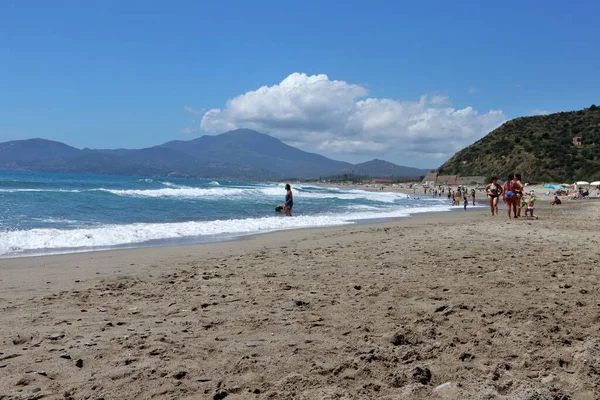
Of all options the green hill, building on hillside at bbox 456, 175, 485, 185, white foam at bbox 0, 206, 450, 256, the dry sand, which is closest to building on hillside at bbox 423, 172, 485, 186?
building on hillside at bbox 456, 175, 485, 185

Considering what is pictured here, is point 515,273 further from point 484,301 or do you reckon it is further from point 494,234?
point 494,234

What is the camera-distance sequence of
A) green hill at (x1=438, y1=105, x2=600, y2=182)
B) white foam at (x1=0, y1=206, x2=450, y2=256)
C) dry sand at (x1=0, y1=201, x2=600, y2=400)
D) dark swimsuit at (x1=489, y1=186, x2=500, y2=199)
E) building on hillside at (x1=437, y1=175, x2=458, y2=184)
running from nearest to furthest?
dry sand at (x1=0, y1=201, x2=600, y2=400) → white foam at (x1=0, y1=206, x2=450, y2=256) → dark swimsuit at (x1=489, y1=186, x2=500, y2=199) → green hill at (x1=438, y1=105, x2=600, y2=182) → building on hillside at (x1=437, y1=175, x2=458, y2=184)

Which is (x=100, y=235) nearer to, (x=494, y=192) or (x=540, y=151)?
(x=494, y=192)

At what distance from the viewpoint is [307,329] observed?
13.6ft

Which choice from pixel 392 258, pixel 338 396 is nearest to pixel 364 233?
pixel 392 258

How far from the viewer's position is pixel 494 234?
11.1 meters

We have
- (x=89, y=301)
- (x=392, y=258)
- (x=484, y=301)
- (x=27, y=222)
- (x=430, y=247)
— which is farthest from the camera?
(x=27, y=222)

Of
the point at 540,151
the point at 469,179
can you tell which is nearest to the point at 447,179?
the point at 469,179

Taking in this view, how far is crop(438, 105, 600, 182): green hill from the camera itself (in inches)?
2539

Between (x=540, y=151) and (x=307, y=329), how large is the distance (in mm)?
75783

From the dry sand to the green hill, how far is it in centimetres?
6152

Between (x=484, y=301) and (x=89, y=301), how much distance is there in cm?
425

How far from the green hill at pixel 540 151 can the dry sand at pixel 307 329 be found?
61.5 meters

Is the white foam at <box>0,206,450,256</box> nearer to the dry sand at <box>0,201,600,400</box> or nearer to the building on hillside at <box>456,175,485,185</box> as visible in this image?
the dry sand at <box>0,201,600,400</box>
